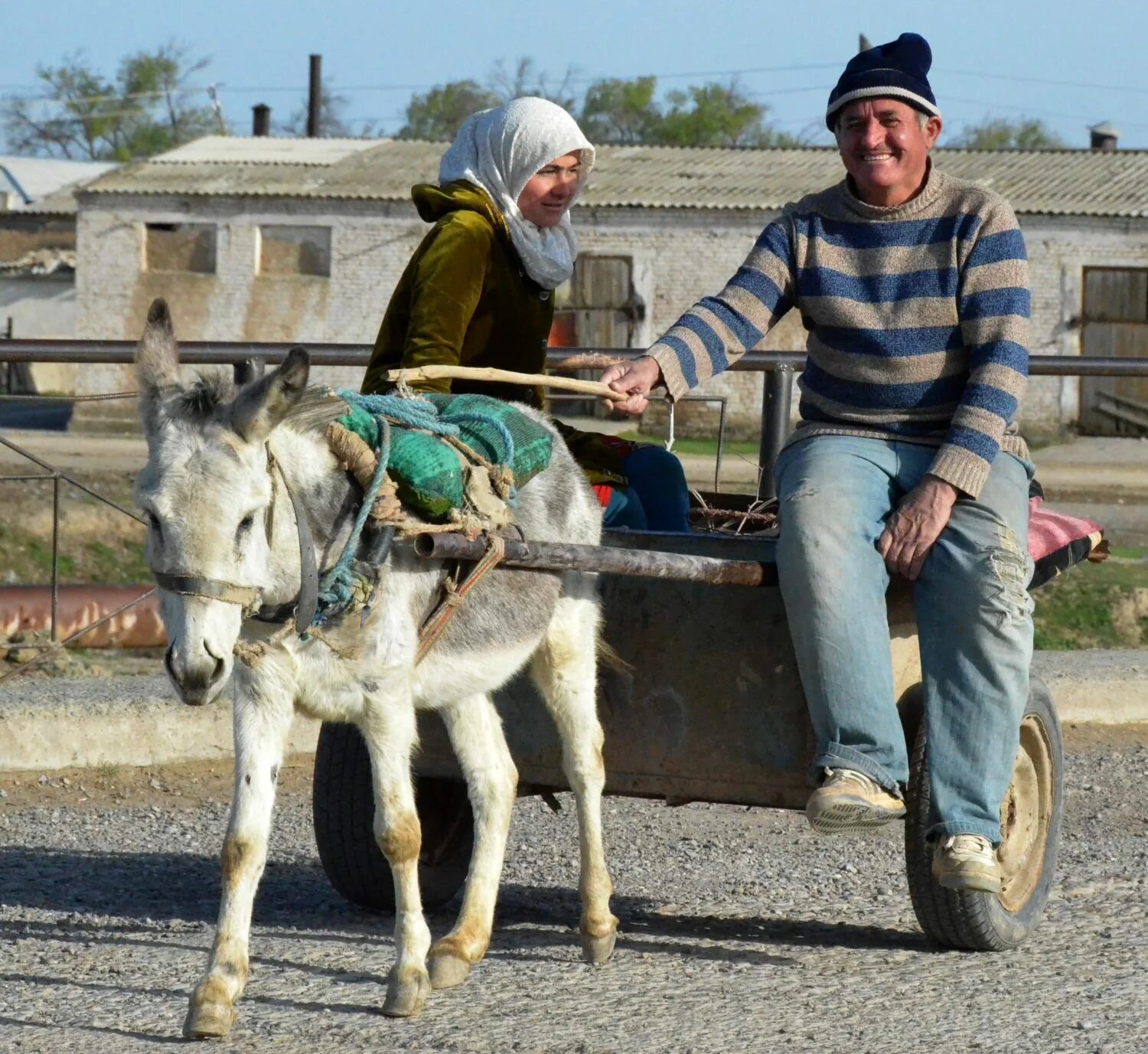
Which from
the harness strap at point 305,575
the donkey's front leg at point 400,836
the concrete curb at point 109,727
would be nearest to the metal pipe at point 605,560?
the harness strap at point 305,575

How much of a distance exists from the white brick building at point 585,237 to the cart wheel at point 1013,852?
22980mm

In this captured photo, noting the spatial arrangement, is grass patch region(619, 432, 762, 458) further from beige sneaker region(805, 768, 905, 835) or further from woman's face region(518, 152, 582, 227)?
beige sneaker region(805, 768, 905, 835)

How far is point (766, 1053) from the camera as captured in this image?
3680mm

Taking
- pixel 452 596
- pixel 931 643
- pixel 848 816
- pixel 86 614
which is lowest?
pixel 86 614

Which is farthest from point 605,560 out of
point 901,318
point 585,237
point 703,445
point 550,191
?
point 585,237

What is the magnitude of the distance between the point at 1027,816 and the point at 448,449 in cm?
193

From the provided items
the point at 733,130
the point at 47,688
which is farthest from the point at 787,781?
the point at 733,130

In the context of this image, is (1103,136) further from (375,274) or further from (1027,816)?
(1027,816)

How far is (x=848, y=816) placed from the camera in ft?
13.6

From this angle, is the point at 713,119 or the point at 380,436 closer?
the point at 380,436

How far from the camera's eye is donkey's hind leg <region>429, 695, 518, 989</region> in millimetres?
4449

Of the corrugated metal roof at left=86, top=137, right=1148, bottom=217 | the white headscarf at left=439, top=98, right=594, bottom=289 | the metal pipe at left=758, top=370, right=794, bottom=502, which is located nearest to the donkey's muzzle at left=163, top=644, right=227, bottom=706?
the white headscarf at left=439, top=98, right=594, bottom=289

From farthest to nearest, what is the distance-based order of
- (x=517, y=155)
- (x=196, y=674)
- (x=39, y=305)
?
(x=39, y=305)
(x=517, y=155)
(x=196, y=674)

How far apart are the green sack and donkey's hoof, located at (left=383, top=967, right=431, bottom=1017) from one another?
39.0 inches
